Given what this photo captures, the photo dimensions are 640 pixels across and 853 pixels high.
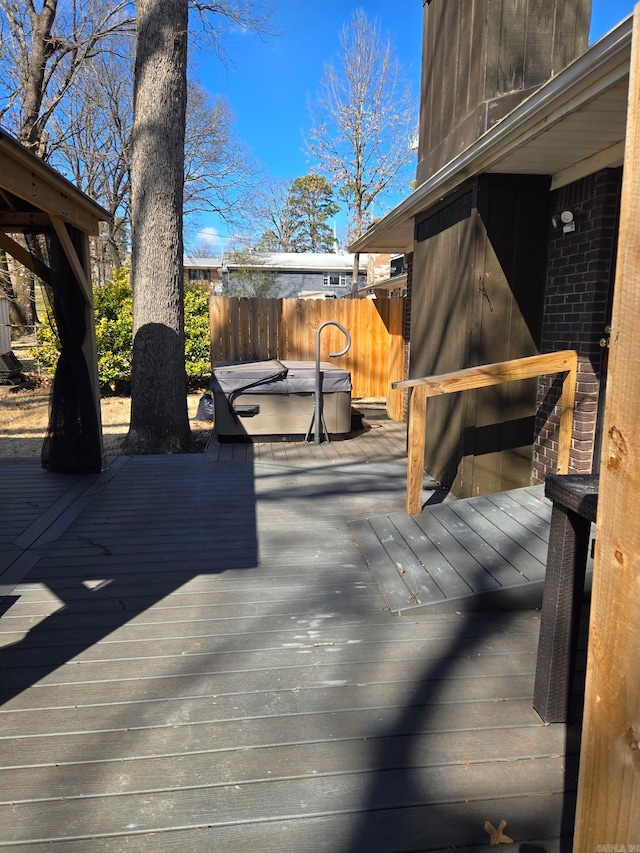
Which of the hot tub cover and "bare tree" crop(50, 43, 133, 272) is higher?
"bare tree" crop(50, 43, 133, 272)

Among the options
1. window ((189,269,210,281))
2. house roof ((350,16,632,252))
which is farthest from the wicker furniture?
window ((189,269,210,281))

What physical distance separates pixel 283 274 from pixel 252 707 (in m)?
25.3

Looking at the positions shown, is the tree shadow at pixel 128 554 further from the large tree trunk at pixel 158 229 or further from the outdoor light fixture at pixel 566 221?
the outdoor light fixture at pixel 566 221

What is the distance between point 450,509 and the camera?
12.1 ft

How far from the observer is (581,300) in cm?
367

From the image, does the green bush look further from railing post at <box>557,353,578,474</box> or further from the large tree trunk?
railing post at <box>557,353,578,474</box>

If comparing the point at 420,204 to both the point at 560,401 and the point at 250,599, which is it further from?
the point at 250,599

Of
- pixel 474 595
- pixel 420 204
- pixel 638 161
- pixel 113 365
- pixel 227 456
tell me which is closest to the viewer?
pixel 638 161

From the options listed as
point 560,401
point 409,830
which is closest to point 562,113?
point 560,401

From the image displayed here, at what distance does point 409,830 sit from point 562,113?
2.92m

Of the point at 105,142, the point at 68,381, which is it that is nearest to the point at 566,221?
the point at 68,381

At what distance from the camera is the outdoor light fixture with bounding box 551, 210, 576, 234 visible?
145 inches

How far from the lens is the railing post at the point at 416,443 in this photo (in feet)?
11.7

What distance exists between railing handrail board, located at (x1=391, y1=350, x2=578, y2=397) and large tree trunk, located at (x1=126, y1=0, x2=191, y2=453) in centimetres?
335
